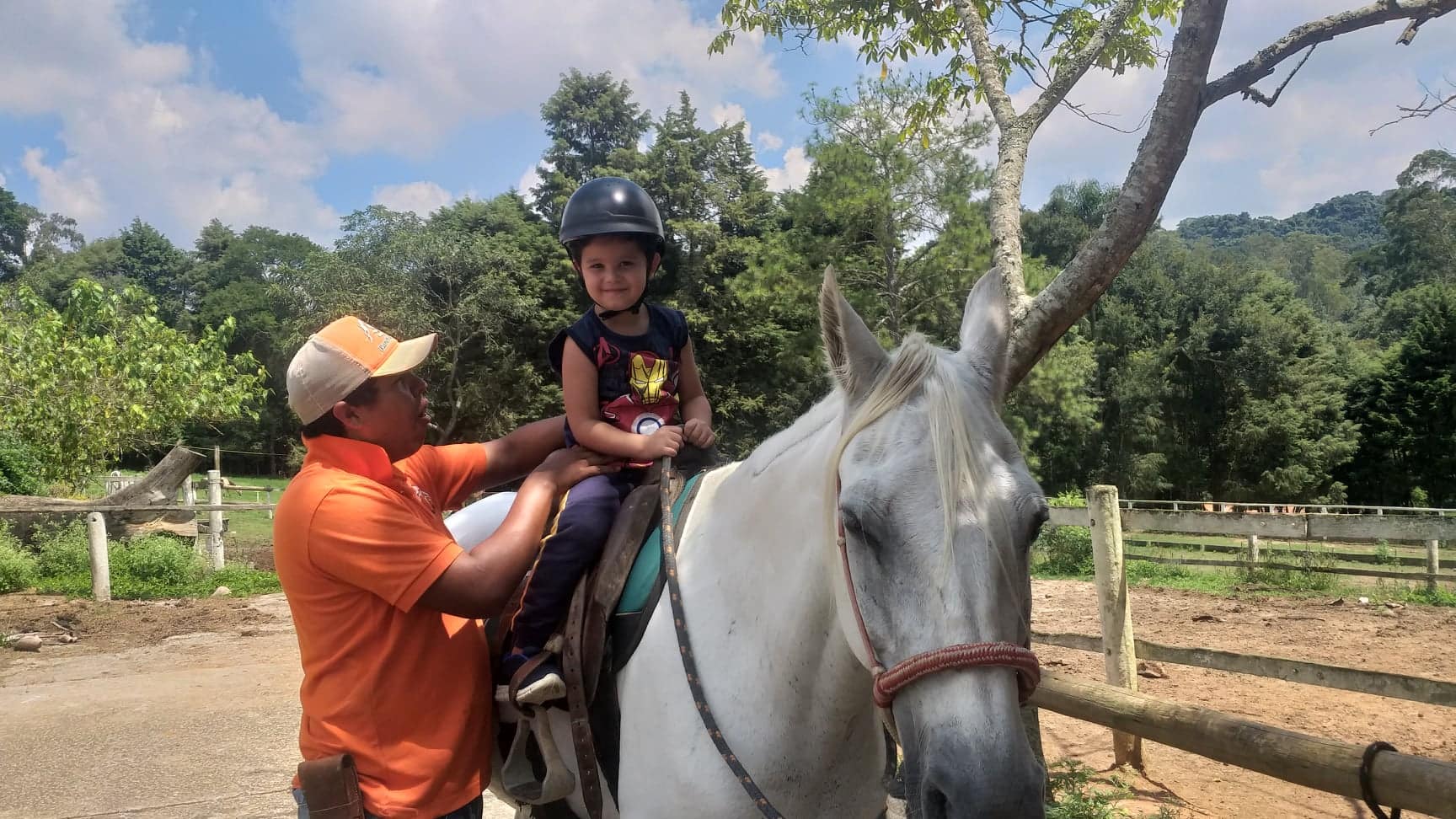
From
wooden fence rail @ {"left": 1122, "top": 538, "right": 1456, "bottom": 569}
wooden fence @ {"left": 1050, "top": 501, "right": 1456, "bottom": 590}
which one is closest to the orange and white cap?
wooden fence @ {"left": 1050, "top": 501, "right": 1456, "bottom": 590}

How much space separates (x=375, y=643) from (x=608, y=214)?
1417 mm

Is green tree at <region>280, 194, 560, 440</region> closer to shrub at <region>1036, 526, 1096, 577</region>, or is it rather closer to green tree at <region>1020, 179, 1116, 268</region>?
shrub at <region>1036, 526, 1096, 577</region>

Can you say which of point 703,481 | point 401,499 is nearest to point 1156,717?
point 703,481

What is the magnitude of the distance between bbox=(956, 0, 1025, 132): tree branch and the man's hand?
293cm

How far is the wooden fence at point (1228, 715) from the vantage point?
2268mm

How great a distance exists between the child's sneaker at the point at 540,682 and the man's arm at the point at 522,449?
808 mm

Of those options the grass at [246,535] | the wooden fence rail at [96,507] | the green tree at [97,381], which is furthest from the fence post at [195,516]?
the wooden fence rail at [96,507]

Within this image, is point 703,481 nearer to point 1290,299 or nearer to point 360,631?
point 360,631

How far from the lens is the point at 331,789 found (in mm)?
1867

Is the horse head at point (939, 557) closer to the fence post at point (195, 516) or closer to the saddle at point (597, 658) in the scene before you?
the saddle at point (597, 658)

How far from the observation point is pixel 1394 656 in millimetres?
7801

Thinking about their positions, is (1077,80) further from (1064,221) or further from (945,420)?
(1064,221)

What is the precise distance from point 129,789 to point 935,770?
5.87 metres

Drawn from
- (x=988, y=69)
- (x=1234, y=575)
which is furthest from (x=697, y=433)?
(x=1234, y=575)
